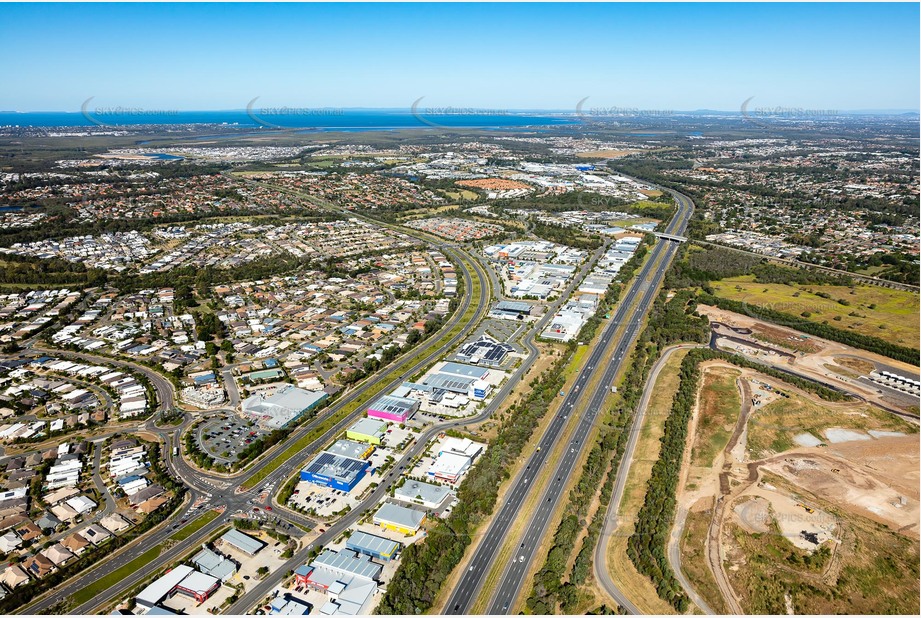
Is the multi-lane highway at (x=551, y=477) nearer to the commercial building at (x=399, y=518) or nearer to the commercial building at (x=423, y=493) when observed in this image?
the commercial building at (x=423, y=493)

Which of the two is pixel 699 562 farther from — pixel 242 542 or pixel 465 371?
pixel 242 542

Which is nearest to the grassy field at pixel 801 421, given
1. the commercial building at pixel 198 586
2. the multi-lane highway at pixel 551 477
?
the multi-lane highway at pixel 551 477

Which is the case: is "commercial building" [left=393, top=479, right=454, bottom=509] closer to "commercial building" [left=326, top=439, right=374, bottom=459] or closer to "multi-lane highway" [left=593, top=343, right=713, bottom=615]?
"commercial building" [left=326, top=439, right=374, bottom=459]

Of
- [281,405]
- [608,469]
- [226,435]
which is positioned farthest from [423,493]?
[226,435]

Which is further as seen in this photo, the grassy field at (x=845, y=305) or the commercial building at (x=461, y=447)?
the grassy field at (x=845, y=305)

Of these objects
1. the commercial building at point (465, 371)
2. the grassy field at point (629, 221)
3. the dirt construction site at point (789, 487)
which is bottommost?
the dirt construction site at point (789, 487)

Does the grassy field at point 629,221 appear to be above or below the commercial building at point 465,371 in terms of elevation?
above

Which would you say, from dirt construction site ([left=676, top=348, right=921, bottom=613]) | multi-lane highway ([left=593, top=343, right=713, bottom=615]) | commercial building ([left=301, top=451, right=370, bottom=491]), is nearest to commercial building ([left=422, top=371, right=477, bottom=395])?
commercial building ([left=301, top=451, right=370, bottom=491])
